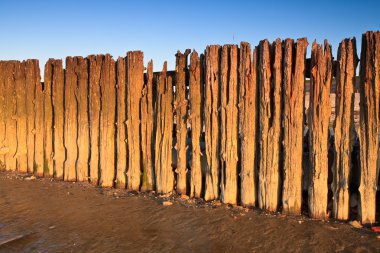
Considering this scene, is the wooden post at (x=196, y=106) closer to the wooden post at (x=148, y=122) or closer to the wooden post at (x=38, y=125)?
the wooden post at (x=148, y=122)

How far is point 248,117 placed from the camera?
4852mm

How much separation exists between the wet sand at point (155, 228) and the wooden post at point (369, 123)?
0.37m

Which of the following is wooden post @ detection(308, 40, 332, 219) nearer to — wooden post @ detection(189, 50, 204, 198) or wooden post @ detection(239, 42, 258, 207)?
wooden post @ detection(239, 42, 258, 207)

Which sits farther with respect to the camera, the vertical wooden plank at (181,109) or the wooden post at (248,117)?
the vertical wooden plank at (181,109)

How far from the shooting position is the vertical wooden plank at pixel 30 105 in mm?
6988

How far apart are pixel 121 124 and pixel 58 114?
1436 mm

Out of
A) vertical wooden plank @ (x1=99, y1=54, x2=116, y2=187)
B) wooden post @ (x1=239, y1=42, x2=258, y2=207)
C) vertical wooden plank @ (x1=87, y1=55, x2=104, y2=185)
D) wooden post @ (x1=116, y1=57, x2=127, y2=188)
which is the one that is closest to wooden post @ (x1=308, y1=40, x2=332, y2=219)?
wooden post @ (x1=239, y1=42, x2=258, y2=207)

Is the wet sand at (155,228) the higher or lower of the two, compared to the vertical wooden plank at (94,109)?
lower

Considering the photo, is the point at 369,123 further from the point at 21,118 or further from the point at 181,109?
the point at 21,118

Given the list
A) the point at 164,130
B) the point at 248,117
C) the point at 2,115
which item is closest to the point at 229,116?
the point at 248,117

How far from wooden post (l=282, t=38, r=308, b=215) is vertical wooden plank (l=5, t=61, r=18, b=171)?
5.29 metres

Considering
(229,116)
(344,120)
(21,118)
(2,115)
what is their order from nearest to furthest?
(344,120) → (229,116) → (21,118) → (2,115)

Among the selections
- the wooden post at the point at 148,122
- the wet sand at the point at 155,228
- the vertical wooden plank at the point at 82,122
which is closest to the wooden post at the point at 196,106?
the wet sand at the point at 155,228

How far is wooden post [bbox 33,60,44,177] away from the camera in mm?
6930
